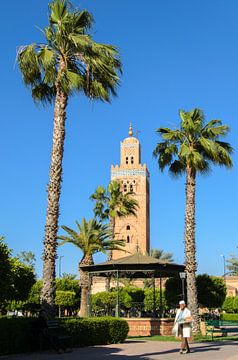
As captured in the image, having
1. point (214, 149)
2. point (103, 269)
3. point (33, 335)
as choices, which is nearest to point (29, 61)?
point (33, 335)

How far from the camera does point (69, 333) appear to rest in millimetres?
15914

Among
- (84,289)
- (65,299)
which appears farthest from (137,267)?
(65,299)

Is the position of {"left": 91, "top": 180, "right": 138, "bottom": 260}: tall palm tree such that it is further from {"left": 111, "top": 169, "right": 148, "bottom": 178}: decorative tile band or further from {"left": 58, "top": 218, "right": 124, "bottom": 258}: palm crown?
{"left": 111, "top": 169, "right": 148, "bottom": 178}: decorative tile band

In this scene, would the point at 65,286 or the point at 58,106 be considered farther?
the point at 65,286

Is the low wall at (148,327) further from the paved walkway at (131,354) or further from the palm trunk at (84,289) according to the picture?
the palm trunk at (84,289)

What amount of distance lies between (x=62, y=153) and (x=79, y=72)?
3.12 m

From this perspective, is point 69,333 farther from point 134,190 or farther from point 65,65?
point 134,190

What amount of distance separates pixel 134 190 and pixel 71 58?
86.5 metres

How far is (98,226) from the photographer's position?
135ft

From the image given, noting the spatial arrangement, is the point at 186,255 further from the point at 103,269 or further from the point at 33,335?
the point at 33,335

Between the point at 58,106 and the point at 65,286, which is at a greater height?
the point at 58,106

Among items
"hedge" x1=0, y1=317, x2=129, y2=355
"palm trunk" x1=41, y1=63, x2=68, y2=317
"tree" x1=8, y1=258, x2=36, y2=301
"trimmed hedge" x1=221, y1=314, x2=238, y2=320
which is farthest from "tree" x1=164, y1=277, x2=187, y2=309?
"trimmed hedge" x1=221, y1=314, x2=238, y2=320

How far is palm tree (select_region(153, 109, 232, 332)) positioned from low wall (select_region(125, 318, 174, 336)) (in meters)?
1.80

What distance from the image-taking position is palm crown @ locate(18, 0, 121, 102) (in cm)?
1686
